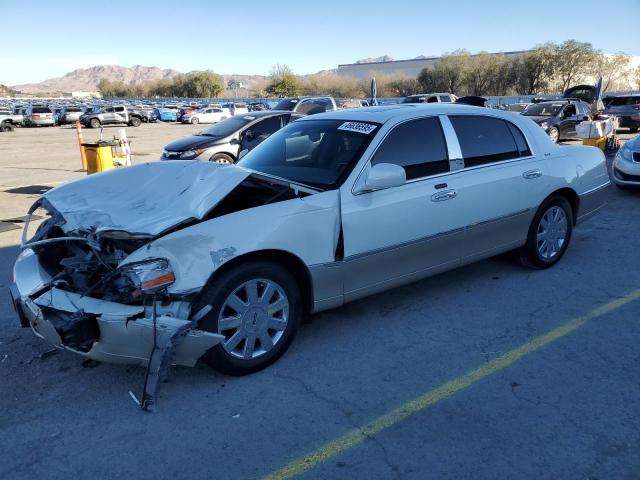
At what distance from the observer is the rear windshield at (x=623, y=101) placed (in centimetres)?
2048

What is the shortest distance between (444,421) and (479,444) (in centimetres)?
25

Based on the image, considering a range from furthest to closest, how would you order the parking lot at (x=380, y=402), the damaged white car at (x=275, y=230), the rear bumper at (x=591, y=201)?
the rear bumper at (x=591, y=201)
the damaged white car at (x=275, y=230)
the parking lot at (x=380, y=402)

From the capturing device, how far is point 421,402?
3.07 metres

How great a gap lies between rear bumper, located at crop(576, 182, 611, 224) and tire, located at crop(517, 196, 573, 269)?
175 millimetres

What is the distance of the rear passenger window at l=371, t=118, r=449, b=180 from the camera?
404 cm

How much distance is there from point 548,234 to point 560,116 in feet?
46.2

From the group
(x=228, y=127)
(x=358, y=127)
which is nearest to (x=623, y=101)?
(x=228, y=127)

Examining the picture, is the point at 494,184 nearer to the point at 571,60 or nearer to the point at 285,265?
the point at 285,265

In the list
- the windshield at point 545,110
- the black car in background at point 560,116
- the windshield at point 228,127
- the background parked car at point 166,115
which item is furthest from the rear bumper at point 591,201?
the background parked car at point 166,115

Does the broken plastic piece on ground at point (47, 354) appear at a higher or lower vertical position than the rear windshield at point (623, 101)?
lower

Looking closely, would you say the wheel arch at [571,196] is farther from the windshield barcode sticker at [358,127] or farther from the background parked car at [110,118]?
the background parked car at [110,118]

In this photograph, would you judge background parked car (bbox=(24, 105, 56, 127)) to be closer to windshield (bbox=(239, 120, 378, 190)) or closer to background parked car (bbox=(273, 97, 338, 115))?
background parked car (bbox=(273, 97, 338, 115))

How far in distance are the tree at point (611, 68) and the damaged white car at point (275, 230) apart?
68038 mm

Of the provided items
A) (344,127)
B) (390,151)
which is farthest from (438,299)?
(344,127)
